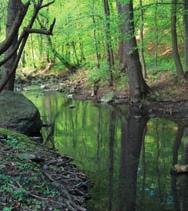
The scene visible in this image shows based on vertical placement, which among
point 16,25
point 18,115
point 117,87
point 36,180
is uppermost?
point 16,25

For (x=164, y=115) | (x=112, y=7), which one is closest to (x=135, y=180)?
(x=164, y=115)

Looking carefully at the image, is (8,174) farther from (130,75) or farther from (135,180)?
(130,75)

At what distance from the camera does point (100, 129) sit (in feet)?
50.0

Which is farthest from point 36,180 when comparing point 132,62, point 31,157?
point 132,62

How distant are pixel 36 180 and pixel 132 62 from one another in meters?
13.1

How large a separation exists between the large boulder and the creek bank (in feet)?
9.86

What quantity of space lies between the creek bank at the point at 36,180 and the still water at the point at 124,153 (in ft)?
1.45

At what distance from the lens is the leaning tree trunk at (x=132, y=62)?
18.9m

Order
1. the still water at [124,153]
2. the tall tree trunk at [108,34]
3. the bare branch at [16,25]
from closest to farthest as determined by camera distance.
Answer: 1. the bare branch at [16,25]
2. the still water at [124,153]
3. the tall tree trunk at [108,34]

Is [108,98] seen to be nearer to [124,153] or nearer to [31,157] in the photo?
[124,153]

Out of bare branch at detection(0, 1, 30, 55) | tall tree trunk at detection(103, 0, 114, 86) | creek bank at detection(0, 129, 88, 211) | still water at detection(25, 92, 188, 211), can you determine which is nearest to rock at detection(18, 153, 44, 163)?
creek bank at detection(0, 129, 88, 211)

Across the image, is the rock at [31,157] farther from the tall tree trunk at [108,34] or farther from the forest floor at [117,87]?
the tall tree trunk at [108,34]

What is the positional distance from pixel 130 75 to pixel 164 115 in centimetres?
334

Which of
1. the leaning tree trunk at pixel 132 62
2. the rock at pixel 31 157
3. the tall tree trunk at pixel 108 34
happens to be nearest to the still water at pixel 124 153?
the leaning tree trunk at pixel 132 62
